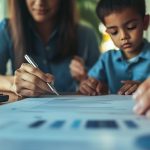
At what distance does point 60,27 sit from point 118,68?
22cm

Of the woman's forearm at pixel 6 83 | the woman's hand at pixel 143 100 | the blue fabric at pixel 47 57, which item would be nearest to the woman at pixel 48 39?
the blue fabric at pixel 47 57

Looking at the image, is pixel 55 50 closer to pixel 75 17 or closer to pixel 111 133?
pixel 75 17

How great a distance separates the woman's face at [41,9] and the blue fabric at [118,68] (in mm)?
196

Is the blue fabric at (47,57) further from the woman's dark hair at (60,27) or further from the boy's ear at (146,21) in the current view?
the boy's ear at (146,21)

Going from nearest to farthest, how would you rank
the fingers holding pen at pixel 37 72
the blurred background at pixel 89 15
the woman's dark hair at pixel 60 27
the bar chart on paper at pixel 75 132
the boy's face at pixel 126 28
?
the bar chart on paper at pixel 75 132
the fingers holding pen at pixel 37 72
the boy's face at pixel 126 28
the woman's dark hair at pixel 60 27
the blurred background at pixel 89 15

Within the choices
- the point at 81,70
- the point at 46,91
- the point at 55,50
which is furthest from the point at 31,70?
the point at 55,50

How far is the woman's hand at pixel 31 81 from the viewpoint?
53 cm

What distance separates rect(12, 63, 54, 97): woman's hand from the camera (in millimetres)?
532

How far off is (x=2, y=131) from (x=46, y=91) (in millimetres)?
342

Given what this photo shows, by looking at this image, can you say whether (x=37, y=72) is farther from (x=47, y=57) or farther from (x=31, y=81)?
(x=47, y=57)

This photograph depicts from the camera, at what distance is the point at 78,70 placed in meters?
0.78

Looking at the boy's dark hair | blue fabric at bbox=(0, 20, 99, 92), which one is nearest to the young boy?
the boy's dark hair

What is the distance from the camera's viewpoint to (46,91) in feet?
1.76

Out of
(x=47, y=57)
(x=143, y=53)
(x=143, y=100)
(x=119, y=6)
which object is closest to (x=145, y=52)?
(x=143, y=53)
